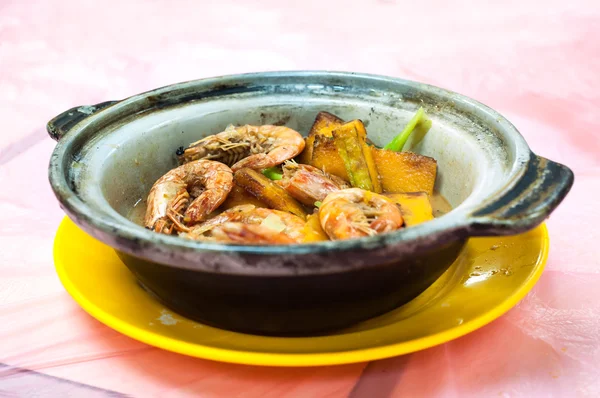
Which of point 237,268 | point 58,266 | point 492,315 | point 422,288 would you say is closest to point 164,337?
point 237,268

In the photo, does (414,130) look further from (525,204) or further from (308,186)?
(525,204)

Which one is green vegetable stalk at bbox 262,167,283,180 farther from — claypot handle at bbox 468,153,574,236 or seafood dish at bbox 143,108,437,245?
claypot handle at bbox 468,153,574,236

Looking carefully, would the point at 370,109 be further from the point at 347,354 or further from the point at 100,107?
the point at 347,354

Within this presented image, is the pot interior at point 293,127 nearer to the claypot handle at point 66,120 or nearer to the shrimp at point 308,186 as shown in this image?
the claypot handle at point 66,120

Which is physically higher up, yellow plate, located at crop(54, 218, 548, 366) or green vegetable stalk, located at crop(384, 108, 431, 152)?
green vegetable stalk, located at crop(384, 108, 431, 152)

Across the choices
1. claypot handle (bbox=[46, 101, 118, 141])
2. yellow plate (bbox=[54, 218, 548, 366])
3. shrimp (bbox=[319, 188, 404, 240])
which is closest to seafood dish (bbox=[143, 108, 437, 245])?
shrimp (bbox=[319, 188, 404, 240])
